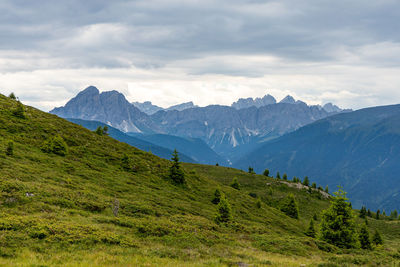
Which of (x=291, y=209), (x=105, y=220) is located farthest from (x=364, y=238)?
(x=105, y=220)

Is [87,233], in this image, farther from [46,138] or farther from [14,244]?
[46,138]

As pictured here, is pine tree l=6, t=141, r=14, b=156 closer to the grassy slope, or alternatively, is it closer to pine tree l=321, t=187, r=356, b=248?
the grassy slope

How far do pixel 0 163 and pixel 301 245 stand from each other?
3414 cm

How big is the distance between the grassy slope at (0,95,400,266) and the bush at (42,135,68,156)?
178 centimetres

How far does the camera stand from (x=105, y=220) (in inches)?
920

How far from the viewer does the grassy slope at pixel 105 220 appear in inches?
636

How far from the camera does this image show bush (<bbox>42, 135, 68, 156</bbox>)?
43.9 m

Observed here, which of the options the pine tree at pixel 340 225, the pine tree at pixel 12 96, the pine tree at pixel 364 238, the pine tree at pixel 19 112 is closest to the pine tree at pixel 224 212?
the pine tree at pixel 340 225

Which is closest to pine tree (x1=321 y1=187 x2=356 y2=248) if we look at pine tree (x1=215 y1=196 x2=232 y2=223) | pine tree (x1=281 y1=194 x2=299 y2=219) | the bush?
pine tree (x1=215 y1=196 x2=232 y2=223)

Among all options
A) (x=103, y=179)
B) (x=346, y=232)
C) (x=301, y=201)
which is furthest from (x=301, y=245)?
(x=301, y=201)

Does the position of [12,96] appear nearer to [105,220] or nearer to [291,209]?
[105,220]

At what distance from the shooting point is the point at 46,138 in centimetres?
4909

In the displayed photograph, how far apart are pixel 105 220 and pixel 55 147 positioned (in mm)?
26903

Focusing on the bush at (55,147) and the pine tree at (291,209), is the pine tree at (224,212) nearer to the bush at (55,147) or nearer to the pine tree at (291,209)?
the bush at (55,147)
